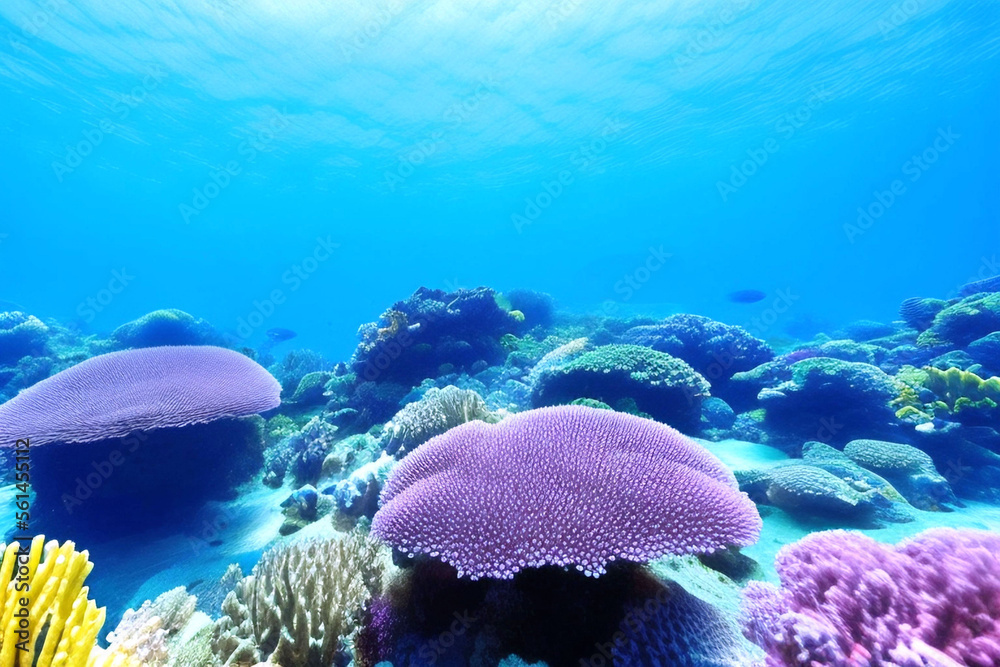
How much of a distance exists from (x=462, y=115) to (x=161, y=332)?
31726 mm

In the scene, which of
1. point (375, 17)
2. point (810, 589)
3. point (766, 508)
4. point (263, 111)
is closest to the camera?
point (810, 589)

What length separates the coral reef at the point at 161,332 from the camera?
44.5ft

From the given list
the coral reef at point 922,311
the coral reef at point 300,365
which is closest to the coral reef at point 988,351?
the coral reef at point 922,311

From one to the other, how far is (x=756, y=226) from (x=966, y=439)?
5634 inches

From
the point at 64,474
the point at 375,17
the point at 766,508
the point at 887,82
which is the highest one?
the point at 887,82

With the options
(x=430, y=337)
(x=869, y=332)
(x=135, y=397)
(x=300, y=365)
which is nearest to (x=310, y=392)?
(x=430, y=337)

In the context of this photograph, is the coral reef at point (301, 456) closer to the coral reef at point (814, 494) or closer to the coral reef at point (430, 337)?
the coral reef at point (430, 337)

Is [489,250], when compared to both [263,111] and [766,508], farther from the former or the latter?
[766,508]

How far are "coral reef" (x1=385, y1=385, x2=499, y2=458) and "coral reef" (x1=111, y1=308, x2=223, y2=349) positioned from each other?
13.2 metres

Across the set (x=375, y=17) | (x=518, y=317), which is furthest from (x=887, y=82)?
(x=518, y=317)

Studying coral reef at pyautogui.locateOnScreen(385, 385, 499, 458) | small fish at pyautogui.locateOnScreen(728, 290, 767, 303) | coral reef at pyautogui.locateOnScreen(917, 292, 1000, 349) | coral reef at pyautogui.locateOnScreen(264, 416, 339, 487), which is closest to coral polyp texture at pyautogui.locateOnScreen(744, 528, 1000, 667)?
coral reef at pyautogui.locateOnScreen(385, 385, 499, 458)

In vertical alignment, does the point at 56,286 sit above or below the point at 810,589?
above

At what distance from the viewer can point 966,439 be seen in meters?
5.93

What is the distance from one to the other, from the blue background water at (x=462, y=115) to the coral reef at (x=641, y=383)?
1048 inches
